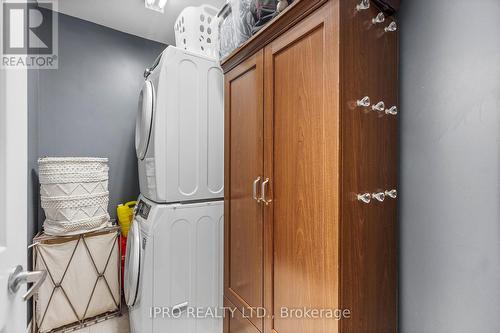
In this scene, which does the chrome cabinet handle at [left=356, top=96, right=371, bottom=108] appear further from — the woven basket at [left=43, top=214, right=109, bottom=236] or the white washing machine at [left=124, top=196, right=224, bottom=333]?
the woven basket at [left=43, top=214, right=109, bottom=236]

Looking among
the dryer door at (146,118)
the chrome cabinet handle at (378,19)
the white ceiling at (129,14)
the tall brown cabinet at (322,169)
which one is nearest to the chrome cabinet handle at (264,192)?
the tall brown cabinet at (322,169)

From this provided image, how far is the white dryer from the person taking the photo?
1.58 meters

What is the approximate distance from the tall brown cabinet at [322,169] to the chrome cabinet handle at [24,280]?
0.76 m

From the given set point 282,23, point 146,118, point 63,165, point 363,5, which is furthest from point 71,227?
point 363,5

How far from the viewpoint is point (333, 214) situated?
2.66ft

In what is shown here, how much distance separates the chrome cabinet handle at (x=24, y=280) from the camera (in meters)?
0.62

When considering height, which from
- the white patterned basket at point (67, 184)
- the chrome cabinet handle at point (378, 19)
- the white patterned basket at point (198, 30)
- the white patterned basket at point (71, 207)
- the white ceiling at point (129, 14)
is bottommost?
the white patterned basket at point (71, 207)

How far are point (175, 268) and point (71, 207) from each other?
909 mm

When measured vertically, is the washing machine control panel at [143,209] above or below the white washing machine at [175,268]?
above

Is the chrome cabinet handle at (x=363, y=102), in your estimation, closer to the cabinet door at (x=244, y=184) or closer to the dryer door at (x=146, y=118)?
the cabinet door at (x=244, y=184)

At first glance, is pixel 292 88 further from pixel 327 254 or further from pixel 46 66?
pixel 46 66

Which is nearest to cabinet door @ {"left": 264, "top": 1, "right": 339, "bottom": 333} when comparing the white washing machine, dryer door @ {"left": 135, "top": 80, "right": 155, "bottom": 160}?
the white washing machine

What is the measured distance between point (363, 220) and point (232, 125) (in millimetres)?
820

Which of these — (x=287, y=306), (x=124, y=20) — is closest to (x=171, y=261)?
(x=287, y=306)
